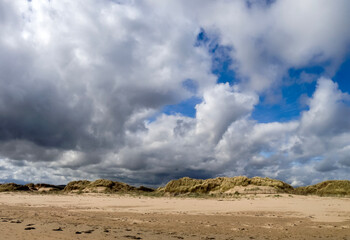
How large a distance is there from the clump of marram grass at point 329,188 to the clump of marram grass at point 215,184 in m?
4.01

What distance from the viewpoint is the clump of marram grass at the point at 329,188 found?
47094 millimetres

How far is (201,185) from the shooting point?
59.3m

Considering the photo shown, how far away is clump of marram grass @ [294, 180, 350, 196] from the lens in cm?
4709

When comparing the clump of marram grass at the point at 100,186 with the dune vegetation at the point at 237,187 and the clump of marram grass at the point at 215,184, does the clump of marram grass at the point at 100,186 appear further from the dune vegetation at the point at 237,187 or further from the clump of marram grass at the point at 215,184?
the clump of marram grass at the point at 215,184

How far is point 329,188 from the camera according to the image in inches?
1987

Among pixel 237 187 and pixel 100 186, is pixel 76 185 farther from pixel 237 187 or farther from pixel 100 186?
pixel 237 187

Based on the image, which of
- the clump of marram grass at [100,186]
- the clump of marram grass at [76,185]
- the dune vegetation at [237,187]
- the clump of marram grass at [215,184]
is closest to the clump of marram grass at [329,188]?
the dune vegetation at [237,187]

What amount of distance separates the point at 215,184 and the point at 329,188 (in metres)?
23.1

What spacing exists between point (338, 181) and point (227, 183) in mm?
21900

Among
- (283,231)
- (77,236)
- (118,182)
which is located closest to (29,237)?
(77,236)

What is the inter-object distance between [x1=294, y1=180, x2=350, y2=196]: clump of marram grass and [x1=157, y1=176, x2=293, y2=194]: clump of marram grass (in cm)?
401

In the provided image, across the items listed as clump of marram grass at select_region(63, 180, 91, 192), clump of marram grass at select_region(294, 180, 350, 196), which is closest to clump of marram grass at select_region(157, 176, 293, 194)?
clump of marram grass at select_region(294, 180, 350, 196)

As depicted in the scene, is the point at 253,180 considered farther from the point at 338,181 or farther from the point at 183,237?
the point at 183,237

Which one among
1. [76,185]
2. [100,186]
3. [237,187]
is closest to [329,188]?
[237,187]
